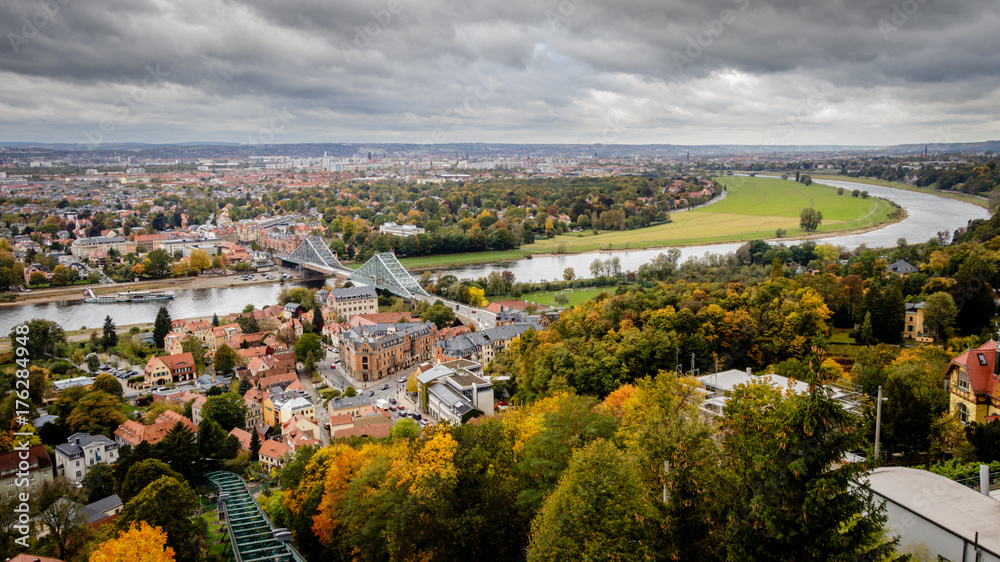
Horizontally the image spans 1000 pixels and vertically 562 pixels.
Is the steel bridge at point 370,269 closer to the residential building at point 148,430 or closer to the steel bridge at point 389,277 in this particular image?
the steel bridge at point 389,277

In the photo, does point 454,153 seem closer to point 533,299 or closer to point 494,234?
point 494,234

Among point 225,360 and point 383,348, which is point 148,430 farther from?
point 383,348

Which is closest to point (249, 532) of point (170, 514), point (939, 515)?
point (170, 514)

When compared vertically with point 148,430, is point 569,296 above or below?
above

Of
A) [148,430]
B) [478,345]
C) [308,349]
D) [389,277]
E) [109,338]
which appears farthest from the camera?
[389,277]

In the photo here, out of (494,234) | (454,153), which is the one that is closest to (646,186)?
(494,234)

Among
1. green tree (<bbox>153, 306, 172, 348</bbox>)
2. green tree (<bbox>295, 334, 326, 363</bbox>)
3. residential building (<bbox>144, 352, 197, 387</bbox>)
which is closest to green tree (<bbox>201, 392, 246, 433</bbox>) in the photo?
residential building (<bbox>144, 352, 197, 387</bbox>)

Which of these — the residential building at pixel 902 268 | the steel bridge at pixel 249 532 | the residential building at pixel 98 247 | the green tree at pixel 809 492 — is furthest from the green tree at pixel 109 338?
the residential building at pixel 902 268
